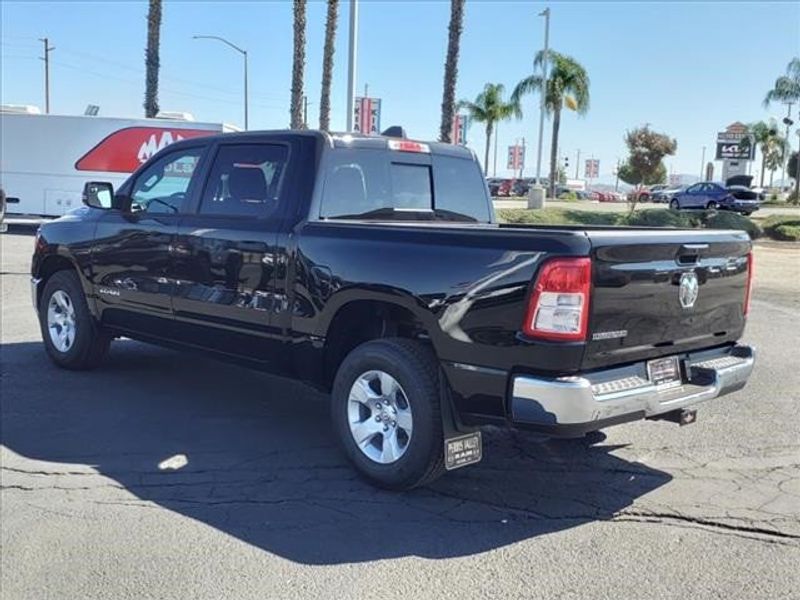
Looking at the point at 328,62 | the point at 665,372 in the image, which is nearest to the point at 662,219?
the point at 328,62

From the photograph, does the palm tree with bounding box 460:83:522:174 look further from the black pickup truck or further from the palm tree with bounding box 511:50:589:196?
the black pickup truck

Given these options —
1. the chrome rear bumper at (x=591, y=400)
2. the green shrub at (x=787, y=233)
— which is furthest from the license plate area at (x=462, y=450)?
the green shrub at (x=787, y=233)

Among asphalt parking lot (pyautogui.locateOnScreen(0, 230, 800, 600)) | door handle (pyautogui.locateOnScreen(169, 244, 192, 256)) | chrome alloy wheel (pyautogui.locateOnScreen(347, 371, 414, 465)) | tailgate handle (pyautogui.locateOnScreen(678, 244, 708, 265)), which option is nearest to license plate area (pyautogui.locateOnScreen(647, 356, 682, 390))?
tailgate handle (pyautogui.locateOnScreen(678, 244, 708, 265))

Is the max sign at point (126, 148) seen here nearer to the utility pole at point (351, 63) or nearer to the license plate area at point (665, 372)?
the utility pole at point (351, 63)

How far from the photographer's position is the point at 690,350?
4.71 meters

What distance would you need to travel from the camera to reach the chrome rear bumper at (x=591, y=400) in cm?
396

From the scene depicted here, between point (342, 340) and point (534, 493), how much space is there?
151 centimetres

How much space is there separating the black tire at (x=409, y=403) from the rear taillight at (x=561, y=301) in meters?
0.75

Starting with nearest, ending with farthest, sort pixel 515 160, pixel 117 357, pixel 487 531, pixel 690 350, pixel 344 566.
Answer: pixel 344 566 → pixel 487 531 → pixel 690 350 → pixel 117 357 → pixel 515 160

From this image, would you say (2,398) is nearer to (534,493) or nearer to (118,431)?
(118,431)

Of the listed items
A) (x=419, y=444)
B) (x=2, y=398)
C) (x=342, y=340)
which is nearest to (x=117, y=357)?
(x=2, y=398)

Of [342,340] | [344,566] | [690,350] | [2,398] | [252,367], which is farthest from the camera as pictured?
[2,398]

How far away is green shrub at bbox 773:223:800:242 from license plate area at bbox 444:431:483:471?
25921 mm

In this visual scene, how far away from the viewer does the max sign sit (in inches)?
917
